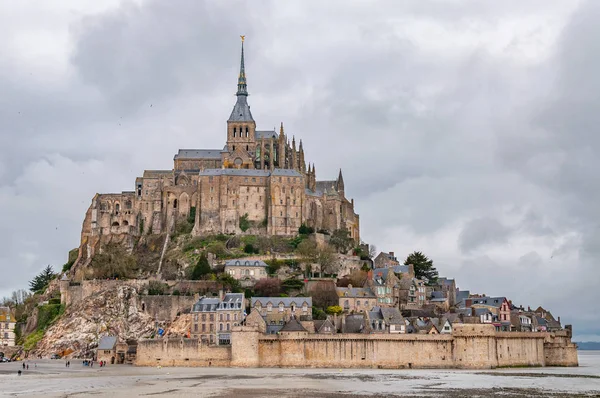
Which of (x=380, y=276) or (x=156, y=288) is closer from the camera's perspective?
(x=156, y=288)

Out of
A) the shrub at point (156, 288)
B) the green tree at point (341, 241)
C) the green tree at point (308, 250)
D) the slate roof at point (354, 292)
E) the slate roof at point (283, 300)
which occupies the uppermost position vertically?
the green tree at point (341, 241)

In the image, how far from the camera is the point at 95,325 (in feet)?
256

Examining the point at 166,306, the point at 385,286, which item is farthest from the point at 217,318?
the point at 385,286

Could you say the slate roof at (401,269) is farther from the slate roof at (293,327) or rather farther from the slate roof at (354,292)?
the slate roof at (293,327)

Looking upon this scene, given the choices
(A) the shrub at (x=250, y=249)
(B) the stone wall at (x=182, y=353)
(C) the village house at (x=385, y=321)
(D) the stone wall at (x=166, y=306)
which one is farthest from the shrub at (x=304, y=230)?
(B) the stone wall at (x=182, y=353)

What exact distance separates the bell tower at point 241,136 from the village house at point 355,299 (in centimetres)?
2829

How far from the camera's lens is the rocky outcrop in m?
77.2

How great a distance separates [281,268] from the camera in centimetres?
8738

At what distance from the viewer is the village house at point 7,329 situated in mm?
82581

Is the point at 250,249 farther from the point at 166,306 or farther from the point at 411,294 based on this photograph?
the point at 411,294

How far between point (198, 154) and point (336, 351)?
45070 millimetres

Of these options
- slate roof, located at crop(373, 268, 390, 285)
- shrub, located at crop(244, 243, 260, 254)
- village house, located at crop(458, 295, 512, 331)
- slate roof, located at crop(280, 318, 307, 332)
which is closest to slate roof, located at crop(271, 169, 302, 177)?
shrub, located at crop(244, 243, 260, 254)

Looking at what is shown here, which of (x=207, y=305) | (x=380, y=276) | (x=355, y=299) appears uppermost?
(x=380, y=276)

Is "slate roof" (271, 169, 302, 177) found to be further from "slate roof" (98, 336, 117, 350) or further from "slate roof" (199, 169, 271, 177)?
"slate roof" (98, 336, 117, 350)
